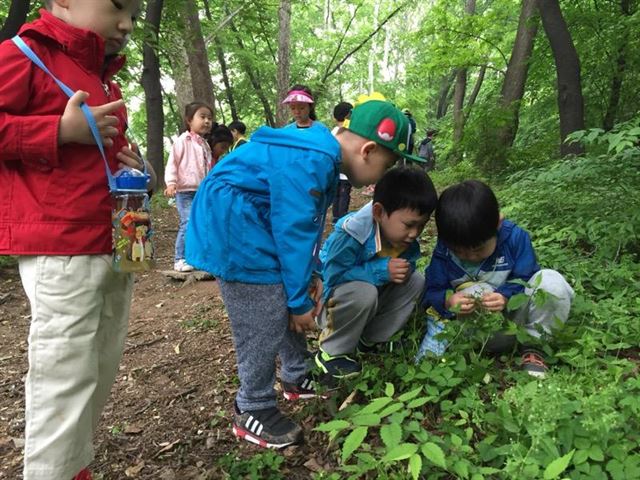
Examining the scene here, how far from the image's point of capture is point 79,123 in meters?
1.46

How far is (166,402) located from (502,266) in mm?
1984

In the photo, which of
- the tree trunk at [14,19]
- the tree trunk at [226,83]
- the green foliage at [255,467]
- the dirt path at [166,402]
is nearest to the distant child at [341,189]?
the dirt path at [166,402]

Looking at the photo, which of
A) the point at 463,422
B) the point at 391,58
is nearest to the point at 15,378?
the point at 463,422

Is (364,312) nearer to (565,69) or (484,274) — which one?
(484,274)

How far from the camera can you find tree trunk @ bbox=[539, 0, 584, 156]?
5.49 m

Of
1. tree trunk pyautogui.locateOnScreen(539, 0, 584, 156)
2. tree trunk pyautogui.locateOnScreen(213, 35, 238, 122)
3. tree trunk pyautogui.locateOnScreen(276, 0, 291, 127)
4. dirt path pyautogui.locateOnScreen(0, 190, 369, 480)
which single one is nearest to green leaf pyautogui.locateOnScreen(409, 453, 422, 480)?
dirt path pyautogui.locateOnScreen(0, 190, 369, 480)

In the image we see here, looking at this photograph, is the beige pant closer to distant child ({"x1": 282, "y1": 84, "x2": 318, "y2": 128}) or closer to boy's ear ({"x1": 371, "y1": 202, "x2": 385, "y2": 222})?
boy's ear ({"x1": 371, "y1": 202, "x2": 385, "y2": 222})

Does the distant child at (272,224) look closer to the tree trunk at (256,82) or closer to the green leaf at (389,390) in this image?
the green leaf at (389,390)

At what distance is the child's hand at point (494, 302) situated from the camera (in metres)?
2.31

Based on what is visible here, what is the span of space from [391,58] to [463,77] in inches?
621

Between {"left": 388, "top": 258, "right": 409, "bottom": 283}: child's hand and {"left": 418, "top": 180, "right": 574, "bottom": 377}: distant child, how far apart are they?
24 cm

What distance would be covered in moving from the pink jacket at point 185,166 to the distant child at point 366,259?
10.2ft

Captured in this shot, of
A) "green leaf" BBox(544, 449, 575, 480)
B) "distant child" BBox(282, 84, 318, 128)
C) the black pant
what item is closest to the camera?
"green leaf" BBox(544, 449, 575, 480)

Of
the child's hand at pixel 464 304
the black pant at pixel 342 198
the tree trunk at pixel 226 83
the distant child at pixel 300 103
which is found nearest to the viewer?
the child's hand at pixel 464 304
